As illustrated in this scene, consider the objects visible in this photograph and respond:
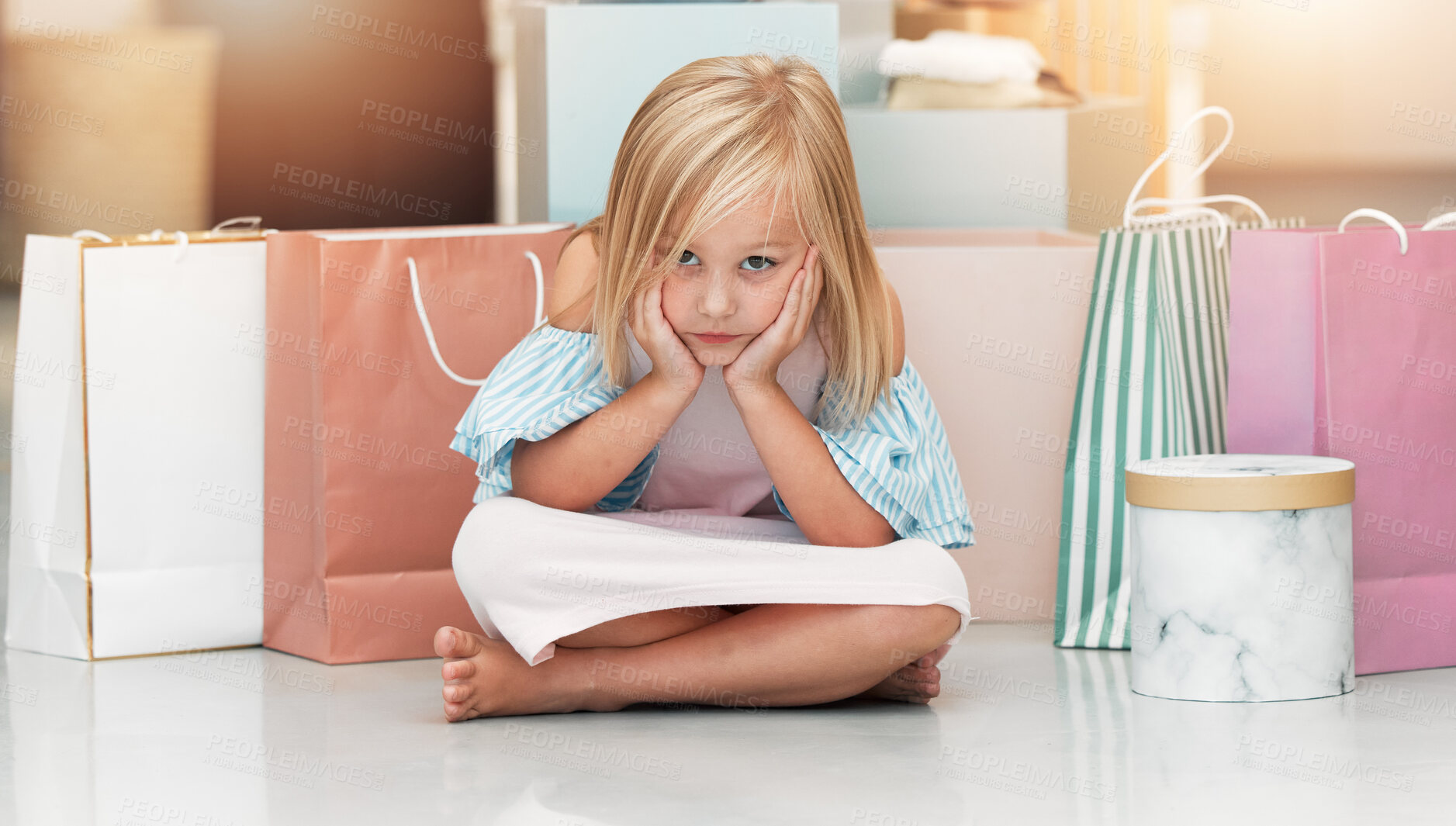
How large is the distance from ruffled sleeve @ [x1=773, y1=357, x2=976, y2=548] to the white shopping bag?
1.91 ft

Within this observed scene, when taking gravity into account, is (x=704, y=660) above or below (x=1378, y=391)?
below

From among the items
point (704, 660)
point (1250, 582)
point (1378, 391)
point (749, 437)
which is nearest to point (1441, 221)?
point (1378, 391)

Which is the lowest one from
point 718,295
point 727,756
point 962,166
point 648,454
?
point 727,756

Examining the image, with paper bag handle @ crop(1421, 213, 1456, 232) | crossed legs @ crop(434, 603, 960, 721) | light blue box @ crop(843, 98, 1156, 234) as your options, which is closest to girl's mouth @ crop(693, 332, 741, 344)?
crossed legs @ crop(434, 603, 960, 721)

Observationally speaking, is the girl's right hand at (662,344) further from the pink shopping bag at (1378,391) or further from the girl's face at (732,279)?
the pink shopping bag at (1378,391)

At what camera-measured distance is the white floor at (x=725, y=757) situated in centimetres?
95

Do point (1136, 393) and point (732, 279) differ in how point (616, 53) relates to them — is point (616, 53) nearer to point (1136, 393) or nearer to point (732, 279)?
point (732, 279)

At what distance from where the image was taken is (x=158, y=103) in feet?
10.6

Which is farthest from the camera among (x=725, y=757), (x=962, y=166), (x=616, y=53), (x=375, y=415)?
(x=962, y=166)

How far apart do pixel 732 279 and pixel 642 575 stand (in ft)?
0.81

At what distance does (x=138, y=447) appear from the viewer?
1.46 metres

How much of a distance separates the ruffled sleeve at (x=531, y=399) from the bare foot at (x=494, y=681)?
0.16 meters

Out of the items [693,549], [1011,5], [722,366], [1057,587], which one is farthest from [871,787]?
[1011,5]

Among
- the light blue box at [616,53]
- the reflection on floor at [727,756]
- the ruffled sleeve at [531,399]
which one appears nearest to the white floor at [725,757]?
the reflection on floor at [727,756]
